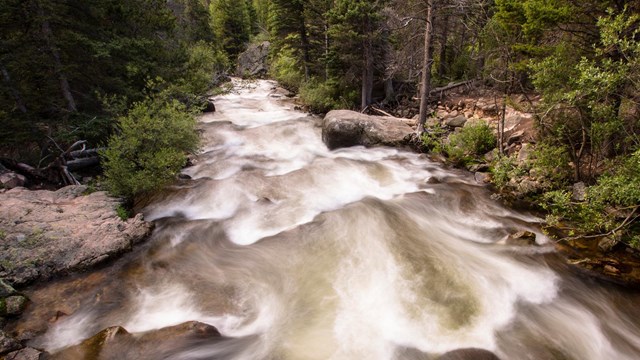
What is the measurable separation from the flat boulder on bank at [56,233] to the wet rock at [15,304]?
52cm

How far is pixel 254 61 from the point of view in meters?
42.1

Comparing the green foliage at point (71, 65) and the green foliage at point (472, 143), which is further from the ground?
the green foliage at point (71, 65)

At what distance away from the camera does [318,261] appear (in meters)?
7.60

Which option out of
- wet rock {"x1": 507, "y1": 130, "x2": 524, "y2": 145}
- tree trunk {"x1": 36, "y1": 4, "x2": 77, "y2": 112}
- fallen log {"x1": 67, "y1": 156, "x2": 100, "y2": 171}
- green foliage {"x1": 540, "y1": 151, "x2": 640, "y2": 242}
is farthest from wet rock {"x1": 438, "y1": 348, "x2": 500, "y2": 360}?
tree trunk {"x1": 36, "y1": 4, "x2": 77, "y2": 112}

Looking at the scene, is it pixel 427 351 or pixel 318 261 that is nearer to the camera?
pixel 427 351

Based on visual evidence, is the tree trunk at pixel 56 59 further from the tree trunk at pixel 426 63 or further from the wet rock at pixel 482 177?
the wet rock at pixel 482 177

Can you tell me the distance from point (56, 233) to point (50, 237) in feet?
0.52

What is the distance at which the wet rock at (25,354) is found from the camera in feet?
16.0

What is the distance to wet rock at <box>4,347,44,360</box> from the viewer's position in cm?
487

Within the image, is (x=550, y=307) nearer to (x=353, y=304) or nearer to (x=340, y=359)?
(x=353, y=304)

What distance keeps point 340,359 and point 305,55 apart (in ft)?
69.5

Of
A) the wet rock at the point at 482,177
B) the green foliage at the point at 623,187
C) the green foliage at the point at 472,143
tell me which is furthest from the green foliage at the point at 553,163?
the green foliage at the point at 472,143

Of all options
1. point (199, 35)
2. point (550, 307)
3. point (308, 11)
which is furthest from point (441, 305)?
point (199, 35)

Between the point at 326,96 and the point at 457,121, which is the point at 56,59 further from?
the point at 457,121
